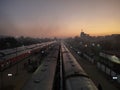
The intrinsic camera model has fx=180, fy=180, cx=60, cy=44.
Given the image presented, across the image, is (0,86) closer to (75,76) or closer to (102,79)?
(75,76)

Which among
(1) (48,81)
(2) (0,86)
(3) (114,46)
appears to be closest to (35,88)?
(1) (48,81)

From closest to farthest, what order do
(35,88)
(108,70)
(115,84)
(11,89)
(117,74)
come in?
1. (35,88)
2. (11,89)
3. (115,84)
4. (117,74)
5. (108,70)

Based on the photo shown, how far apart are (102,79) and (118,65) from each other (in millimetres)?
10167

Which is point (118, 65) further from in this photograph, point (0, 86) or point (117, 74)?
point (0, 86)

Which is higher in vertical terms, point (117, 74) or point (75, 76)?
point (75, 76)

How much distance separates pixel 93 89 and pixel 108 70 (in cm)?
2199

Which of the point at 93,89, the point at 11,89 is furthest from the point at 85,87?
the point at 11,89

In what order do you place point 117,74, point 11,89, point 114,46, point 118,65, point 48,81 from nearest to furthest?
point 48,81, point 11,89, point 117,74, point 118,65, point 114,46

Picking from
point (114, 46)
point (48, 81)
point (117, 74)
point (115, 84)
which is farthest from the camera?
point (114, 46)

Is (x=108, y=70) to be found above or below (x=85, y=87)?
below

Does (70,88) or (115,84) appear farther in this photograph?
(115,84)

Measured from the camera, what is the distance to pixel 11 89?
84.0 ft

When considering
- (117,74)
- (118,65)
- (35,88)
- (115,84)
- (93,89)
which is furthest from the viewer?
(118,65)

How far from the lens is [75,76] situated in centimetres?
1916
